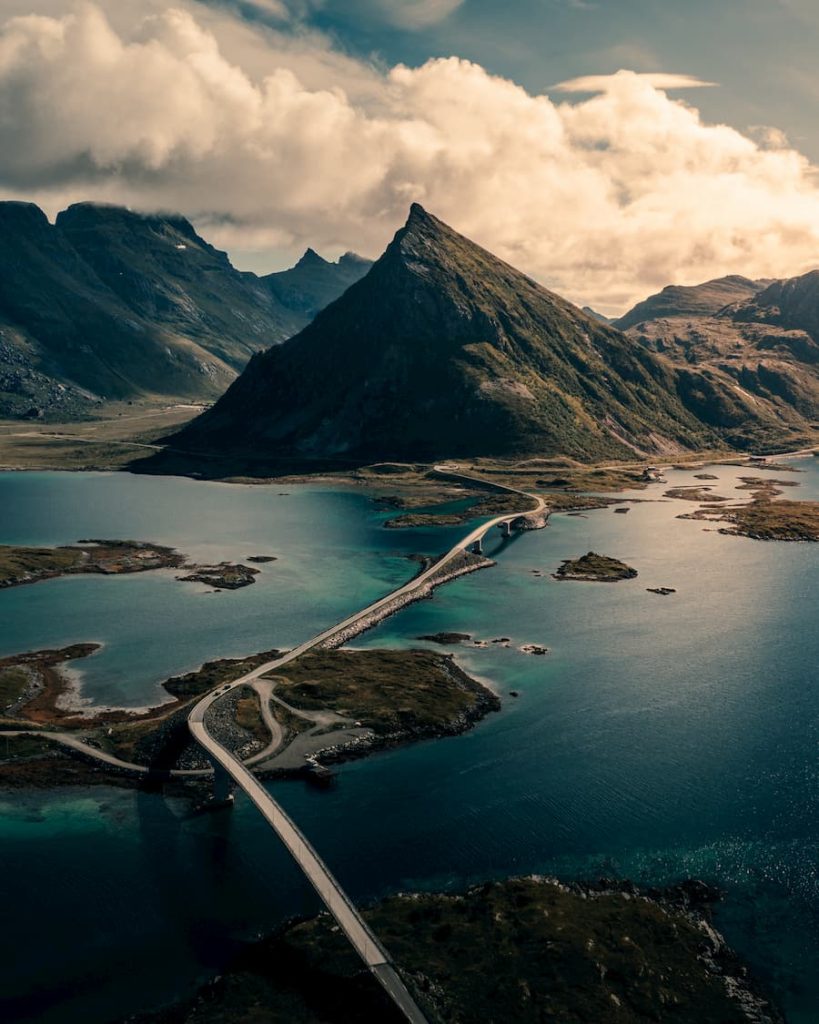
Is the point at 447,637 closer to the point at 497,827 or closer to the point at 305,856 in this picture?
the point at 497,827

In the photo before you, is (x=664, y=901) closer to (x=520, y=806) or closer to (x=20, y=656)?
(x=520, y=806)

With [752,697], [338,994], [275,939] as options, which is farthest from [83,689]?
[752,697]

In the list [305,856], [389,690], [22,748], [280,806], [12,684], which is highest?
[305,856]

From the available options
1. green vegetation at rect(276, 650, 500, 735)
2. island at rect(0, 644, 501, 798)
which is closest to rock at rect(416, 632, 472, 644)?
island at rect(0, 644, 501, 798)

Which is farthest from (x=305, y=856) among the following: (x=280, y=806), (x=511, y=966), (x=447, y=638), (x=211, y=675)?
(x=447, y=638)

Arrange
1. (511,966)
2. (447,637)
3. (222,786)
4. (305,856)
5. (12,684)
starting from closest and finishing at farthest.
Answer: (511,966)
(305,856)
(222,786)
(12,684)
(447,637)
